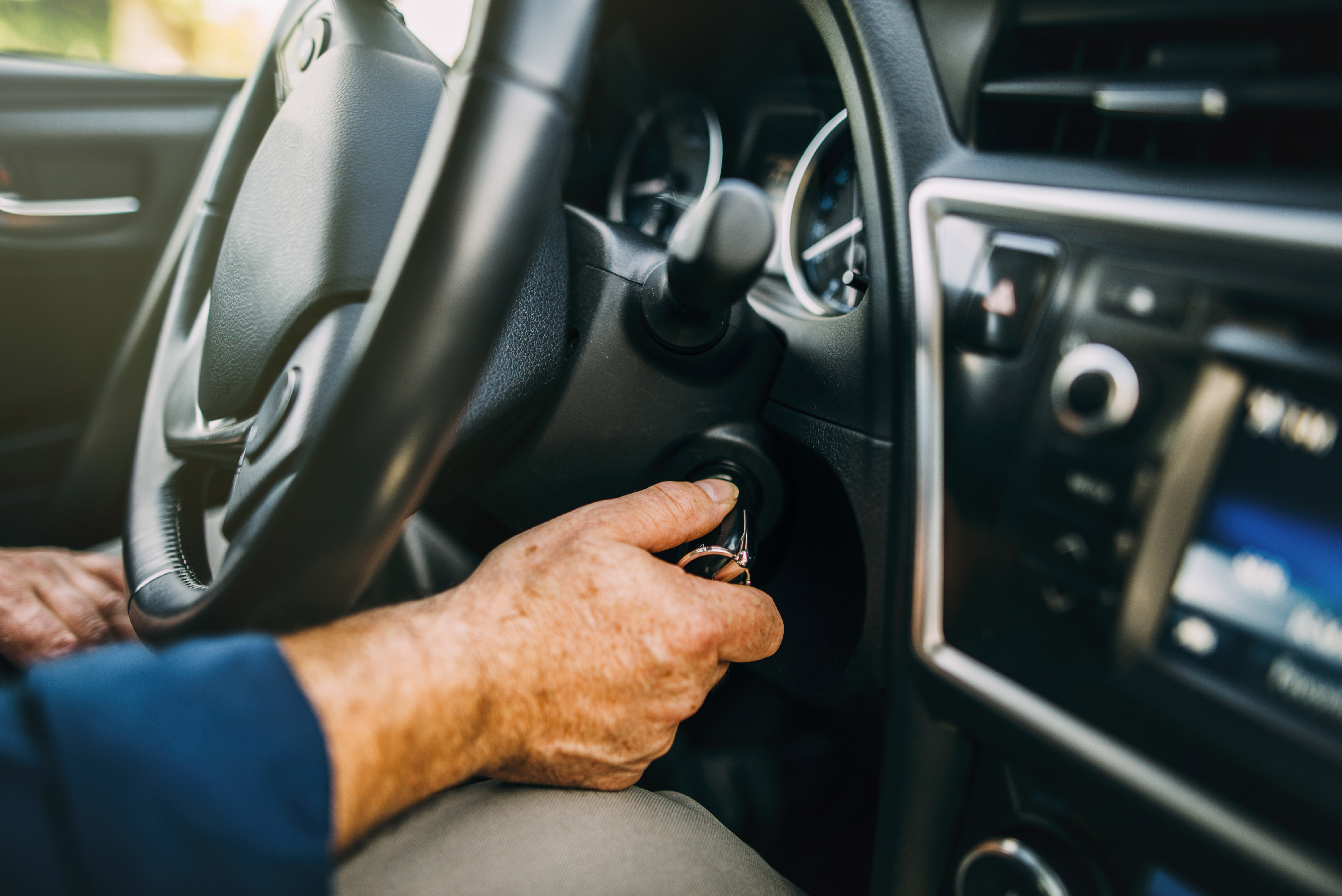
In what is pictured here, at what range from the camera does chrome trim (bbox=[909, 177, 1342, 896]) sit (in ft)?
1.50

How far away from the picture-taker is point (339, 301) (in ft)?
2.37

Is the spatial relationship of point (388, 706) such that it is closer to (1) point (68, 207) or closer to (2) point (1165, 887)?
(2) point (1165, 887)

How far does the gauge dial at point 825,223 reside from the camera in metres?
0.92

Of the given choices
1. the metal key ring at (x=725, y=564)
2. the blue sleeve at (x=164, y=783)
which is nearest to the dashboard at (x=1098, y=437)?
the metal key ring at (x=725, y=564)

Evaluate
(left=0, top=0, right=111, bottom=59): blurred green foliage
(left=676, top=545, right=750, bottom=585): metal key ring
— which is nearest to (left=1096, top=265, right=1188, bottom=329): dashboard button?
(left=676, top=545, right=750, bottom=585): metal key ring

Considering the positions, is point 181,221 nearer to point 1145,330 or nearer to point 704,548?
point 704,548

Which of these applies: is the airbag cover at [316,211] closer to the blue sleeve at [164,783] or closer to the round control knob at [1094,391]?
the blue sleeve at [164,783]

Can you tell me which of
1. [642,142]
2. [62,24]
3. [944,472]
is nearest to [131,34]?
[62,24]

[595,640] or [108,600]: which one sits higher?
[595,640]

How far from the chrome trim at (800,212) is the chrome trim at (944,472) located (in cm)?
29

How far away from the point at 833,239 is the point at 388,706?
684mm

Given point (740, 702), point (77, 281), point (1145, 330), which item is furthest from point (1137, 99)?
point (77, 281)

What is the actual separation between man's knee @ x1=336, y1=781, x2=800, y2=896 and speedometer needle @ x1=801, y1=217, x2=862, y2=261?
24.2 inches

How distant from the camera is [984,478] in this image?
0.59 m
